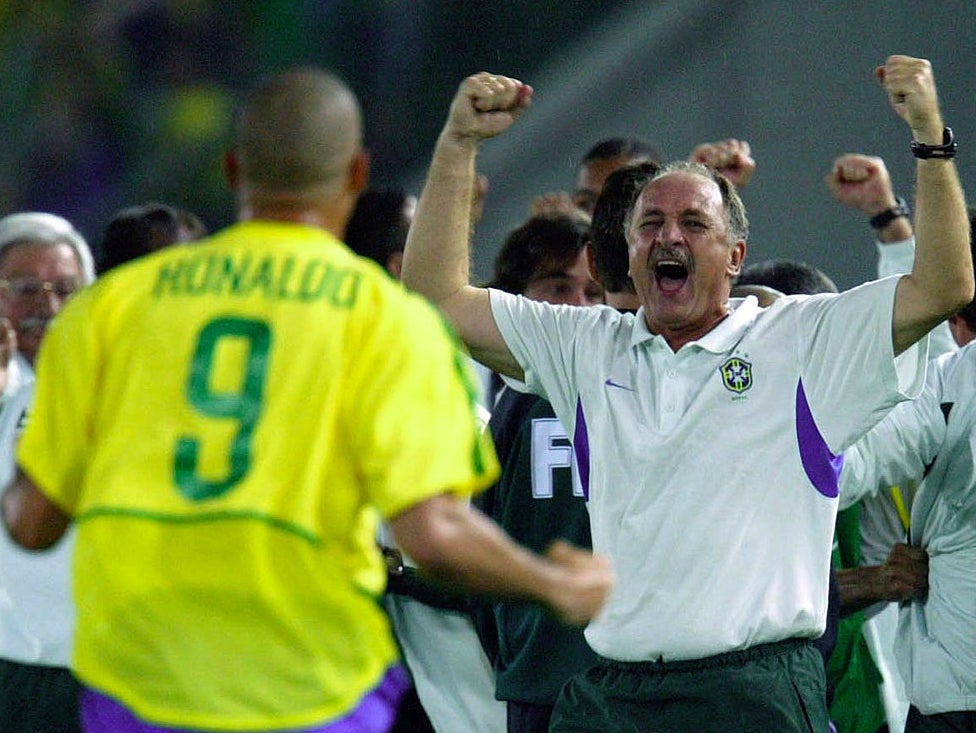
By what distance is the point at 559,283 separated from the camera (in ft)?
16.6

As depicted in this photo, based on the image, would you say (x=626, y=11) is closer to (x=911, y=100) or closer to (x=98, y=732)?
(x=911, y=100)

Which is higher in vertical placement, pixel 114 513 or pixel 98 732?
pixel 114 513

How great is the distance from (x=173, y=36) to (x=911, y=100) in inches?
285

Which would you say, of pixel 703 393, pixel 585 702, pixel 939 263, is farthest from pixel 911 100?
pixel 585 702

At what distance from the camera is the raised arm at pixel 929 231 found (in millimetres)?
3545

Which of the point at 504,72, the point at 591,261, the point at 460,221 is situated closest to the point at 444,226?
the point at 460,221

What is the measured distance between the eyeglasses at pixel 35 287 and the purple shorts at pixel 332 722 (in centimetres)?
237

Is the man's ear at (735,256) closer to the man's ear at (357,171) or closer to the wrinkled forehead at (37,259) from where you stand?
the man's ear at (357,171)

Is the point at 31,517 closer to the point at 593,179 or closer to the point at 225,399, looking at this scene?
the point at 225,399

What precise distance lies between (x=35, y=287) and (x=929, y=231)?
7.97 ft

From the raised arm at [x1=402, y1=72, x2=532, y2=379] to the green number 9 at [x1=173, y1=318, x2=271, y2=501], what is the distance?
4.88 feet

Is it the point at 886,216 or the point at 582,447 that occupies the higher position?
the point at 886,216

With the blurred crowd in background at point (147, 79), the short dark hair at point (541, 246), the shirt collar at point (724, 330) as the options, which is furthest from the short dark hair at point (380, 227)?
the blurred crowd in background at point (147, 79)

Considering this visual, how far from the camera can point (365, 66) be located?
32.6 ft
